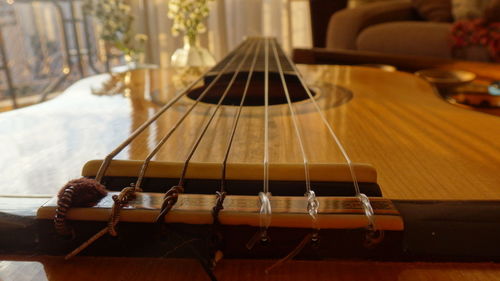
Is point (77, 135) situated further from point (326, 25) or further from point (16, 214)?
point (326, 25)

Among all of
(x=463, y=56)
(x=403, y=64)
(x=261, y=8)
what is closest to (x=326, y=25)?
(x=261, y=8)

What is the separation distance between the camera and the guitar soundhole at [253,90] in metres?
0.81

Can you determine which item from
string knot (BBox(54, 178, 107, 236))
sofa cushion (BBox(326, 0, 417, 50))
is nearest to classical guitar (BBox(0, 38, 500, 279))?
string knot (BBox(54, 178, 107, 236))

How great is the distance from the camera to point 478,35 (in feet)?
5.08

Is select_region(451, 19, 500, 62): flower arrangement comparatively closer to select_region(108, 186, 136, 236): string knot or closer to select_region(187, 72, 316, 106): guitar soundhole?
select_region(187, 72, 316, 106): guitar soundhole

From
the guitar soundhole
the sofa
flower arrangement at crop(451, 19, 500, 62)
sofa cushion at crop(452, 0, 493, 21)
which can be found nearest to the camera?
the guitar soundhole

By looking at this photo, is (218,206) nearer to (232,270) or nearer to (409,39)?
(232,270)

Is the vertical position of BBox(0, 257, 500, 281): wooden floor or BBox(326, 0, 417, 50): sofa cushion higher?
BBox(326, 0, 417, 50): sofa cushion

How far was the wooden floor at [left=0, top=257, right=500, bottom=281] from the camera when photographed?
266 millimetres

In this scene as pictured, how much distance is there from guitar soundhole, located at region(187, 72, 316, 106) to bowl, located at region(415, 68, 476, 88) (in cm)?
31

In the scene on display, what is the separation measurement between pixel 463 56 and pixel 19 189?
1.70 m

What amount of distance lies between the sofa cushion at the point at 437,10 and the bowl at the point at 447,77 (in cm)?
121

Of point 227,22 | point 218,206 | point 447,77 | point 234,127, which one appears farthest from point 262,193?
point 227,22

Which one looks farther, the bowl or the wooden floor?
the bowl
